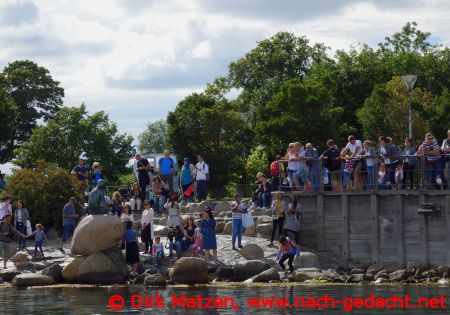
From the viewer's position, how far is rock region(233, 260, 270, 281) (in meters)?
34.2

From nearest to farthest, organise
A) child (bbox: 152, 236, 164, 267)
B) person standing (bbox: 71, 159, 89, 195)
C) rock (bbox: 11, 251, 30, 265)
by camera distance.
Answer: child (bbox: 152, 236, 164, 267), rock (bbox: 11, 251, 30, 265), person standing (bbox: 71, 159, 89, 195)

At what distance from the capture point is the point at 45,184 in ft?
135

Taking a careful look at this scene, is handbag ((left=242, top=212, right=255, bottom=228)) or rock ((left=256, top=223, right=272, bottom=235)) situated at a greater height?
handbag ((left=242, top=212, right=255, bottom=228))

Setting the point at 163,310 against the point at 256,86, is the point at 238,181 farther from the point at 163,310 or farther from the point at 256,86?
the point at 163,310

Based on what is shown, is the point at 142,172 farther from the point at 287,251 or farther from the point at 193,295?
the point at 193,295

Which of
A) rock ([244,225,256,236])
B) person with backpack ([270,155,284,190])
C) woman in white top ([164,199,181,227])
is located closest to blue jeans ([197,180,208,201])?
person with backpack ([270,155,284,190])

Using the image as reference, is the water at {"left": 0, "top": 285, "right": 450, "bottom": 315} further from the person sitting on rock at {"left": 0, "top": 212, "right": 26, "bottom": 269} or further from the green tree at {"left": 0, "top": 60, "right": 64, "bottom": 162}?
the green tree at {"left": 0, "top": 60, "right": 64, "bottom": 162}

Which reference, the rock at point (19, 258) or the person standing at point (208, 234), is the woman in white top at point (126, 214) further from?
the rock at point (19, 258)

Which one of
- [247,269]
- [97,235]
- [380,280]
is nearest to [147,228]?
[97,235]

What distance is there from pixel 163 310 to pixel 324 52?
63.0 m

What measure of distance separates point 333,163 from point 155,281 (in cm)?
707

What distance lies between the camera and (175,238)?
3656 cm

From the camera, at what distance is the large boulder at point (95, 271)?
3425cm

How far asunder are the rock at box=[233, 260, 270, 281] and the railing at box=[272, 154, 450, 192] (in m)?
4.02
